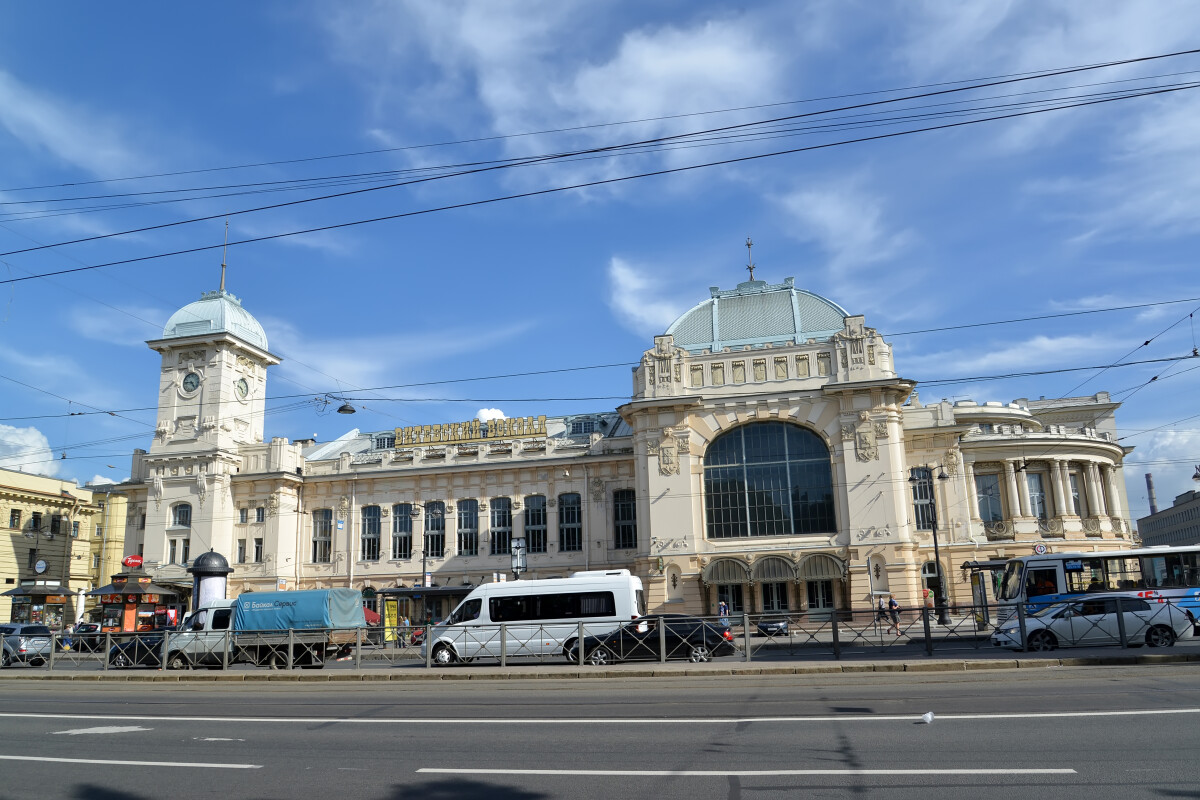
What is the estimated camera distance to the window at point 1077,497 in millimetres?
53800

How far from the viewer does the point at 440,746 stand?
35.5ft

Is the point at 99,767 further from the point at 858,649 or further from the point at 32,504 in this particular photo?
the point at 32,504

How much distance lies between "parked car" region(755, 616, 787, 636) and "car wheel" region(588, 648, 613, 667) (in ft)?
13.6

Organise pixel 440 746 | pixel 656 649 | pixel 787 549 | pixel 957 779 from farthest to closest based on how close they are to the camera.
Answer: pixel 787 549 < pixel 656 649 < pixel 440 746 < pixel 957 779

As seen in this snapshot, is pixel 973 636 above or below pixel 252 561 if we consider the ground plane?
below

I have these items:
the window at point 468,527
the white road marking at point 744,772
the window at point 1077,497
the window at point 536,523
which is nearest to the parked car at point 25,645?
the window at point 468,527

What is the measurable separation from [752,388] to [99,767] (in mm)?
39455

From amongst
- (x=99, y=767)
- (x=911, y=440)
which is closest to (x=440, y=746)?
(x=99, y=767)

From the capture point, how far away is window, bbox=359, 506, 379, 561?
54906 millimetres

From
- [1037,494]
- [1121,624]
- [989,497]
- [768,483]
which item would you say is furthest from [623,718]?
[1037,494]

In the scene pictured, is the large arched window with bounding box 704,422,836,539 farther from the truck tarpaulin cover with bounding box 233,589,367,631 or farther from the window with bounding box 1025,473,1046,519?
the truck tarpaulin cover with bounding box 233,589,367,631

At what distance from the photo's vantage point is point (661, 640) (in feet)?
74.6

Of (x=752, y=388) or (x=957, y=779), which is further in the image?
(x=752, y=388)

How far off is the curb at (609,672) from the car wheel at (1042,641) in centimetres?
329
